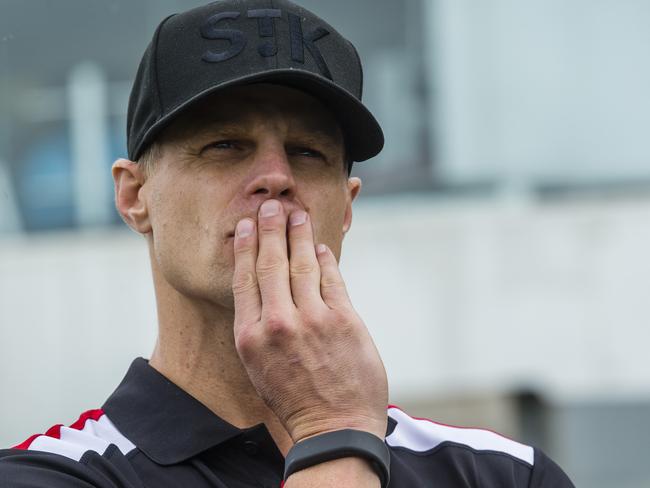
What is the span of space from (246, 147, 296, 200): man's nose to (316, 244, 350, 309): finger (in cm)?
19

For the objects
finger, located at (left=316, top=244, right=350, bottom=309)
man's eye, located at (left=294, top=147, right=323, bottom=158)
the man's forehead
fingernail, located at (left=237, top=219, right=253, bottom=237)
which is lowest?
finger, located at (left=316, top=244, right=350, bottom=309)

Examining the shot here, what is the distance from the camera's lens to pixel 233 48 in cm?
229

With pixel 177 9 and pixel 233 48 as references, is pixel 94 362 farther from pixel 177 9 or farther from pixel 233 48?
pixel 233 48

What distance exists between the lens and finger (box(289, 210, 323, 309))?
205 cm

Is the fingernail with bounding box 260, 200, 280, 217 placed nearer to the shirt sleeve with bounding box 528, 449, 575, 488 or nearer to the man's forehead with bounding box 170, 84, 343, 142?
the man's forehead with bounding box 170, 84, 343, 142

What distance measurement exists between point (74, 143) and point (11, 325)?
→ 4.02ft

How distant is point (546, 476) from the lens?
2.50m

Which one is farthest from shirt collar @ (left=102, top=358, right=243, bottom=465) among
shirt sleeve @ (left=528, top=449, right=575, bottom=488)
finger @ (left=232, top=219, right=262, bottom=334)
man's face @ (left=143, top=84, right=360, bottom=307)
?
shirt sleeve @ (left=528, top=449, right=575, bottom=488)

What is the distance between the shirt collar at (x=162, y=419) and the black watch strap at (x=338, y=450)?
0.34m

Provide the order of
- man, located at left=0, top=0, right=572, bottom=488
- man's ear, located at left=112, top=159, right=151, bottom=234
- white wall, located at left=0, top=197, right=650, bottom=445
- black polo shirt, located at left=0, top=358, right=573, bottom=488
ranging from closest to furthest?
1. man, located at left=0, top=0, right=572, bottom=488
2. black polo shirt, located at left=0, top=358, right=573, bottom=488
3. man's ear, located at left=112, top=159, right=151, bottom=234
4. white wall, located at left=0, top=197, right=650, bottom=445

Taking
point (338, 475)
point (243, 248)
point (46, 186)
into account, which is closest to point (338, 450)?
point (338, 475)

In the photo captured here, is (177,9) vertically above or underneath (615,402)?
above

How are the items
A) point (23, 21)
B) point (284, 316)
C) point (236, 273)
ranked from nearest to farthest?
1. point (284, 316)
2. point (236, 273)
3. point (23, 21)

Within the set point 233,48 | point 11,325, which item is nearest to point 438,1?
point 11,325
